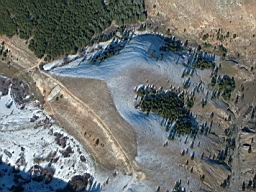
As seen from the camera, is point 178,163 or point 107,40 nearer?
point 178,163

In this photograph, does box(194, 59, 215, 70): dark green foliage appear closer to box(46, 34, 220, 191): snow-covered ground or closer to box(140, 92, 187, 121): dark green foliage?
box(46, 34, 220, 191): snow-covered ground

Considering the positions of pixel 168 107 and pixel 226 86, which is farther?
pixel 226 86

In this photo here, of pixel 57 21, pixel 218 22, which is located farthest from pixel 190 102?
pixel 57 21

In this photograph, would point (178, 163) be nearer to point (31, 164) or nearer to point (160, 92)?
point (160, 92)

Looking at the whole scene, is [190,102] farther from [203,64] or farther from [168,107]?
[203,64]

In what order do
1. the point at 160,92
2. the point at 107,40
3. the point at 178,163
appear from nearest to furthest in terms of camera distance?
the point at 178,163
the point at 160,92
the point at 107,40

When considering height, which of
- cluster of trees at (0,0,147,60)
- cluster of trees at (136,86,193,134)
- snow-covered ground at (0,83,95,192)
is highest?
cluster of trees at (0,0,147,60)

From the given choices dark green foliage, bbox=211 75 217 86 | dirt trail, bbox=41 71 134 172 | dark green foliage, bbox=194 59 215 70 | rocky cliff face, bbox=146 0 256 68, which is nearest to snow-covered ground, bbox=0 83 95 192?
dirt trail, bbox=41 71 134 172

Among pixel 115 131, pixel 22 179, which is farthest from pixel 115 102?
pixel 22 179
